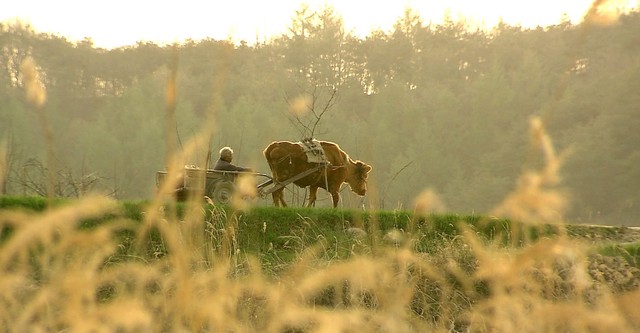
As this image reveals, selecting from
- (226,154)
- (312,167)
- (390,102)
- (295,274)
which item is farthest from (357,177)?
(390,102)

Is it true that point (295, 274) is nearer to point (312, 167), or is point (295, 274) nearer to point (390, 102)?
point (312, 167)

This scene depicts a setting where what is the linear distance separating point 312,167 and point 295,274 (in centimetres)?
976

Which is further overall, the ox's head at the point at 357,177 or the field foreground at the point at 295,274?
the ox's head at the point at 357,177

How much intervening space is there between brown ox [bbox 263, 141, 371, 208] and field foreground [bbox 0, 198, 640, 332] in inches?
59.6

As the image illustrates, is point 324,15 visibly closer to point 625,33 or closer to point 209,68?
point 209,68

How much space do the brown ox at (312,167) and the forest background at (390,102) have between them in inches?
592

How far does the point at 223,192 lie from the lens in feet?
36.7

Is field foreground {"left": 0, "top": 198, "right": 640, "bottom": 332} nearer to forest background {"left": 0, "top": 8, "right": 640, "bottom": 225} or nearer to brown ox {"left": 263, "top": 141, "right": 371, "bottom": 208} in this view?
brown ox {"left": 263, "top": 141, "right": 371, "bottom": 208}

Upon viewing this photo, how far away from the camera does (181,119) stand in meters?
34.3

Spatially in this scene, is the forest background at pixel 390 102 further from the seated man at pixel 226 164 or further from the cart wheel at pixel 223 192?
the cart wheel at pixel 223 192

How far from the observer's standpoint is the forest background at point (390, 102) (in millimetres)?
30688

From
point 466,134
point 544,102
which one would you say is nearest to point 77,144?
point 466,134

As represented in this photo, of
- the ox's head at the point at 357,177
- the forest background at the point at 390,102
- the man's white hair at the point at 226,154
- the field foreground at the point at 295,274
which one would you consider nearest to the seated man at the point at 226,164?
the man's white hair at the point at 226,154

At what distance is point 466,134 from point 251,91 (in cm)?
942
